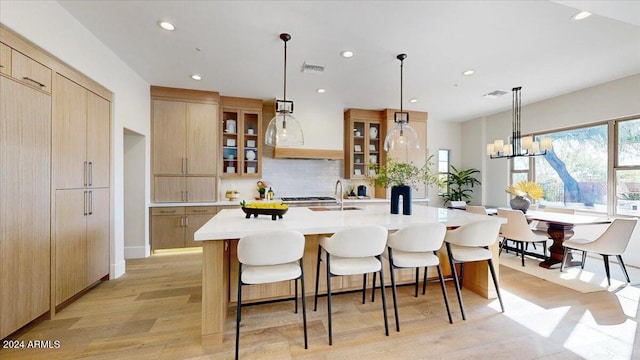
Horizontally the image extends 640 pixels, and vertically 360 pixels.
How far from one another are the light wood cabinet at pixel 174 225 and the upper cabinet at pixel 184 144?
18 centimetres

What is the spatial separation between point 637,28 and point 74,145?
18.4 ft

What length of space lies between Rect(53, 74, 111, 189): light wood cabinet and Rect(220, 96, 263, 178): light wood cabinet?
184 centimetres

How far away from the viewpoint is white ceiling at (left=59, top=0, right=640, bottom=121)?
2.23 meters

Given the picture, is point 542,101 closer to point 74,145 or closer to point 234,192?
point 234,192

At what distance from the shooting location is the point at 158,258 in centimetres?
392

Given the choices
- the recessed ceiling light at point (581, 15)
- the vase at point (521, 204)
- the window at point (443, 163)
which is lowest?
the vase at point (521, 204)

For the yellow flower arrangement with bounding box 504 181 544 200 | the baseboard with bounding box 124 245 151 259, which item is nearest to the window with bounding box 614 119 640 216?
the yellow flower arrangement with bounding box 504 181 544 200

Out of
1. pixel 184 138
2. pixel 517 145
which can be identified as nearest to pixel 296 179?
pixel 184 138

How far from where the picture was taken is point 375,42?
→ 2.77 metres

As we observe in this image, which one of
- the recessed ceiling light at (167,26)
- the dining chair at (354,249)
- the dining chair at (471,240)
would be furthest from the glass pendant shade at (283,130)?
the dining chair at (471,240)

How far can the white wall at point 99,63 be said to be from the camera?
194 centimetres

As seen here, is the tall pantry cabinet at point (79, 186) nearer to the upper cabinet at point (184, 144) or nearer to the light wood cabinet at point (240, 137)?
the upper cabinet at point (184, 144)

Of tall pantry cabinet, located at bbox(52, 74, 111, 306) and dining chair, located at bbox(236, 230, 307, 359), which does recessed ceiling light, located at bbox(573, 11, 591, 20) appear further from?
tall pantry cabinet, located at bbox(52, 74, 111, 306)

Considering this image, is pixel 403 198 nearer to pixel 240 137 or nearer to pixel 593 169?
pixel 240 137
